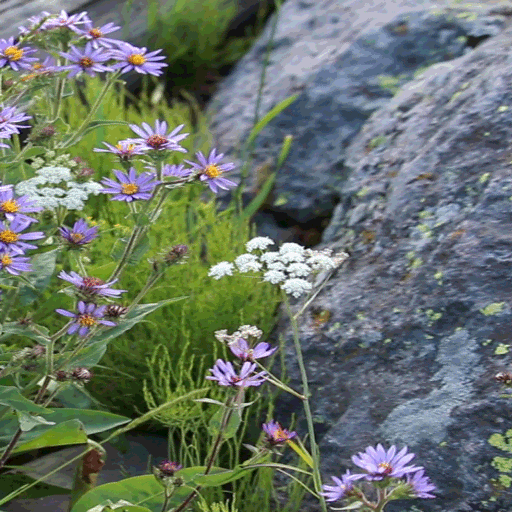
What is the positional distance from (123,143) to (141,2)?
2854mm

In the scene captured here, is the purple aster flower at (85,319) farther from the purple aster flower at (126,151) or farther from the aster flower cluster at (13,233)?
the purple aster flower at (126,151)

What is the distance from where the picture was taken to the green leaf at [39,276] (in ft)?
6.36

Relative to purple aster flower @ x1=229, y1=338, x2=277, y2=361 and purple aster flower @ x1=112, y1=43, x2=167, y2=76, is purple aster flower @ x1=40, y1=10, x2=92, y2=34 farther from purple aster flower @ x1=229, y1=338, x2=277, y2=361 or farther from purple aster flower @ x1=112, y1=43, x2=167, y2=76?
purple aster flower @ x1=229, y1=338, x2=277, y2=361

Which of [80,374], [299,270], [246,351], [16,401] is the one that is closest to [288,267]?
[299,270]

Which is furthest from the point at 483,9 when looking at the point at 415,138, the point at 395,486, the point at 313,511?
the point at 395,486

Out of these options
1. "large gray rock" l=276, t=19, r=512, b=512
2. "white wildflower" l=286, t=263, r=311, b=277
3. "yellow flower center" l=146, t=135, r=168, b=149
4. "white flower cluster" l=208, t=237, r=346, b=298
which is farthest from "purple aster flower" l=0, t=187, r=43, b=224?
"large gray rock" l=276, t=19, r=512, b=512

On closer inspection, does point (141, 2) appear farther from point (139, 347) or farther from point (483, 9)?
point (139, 347)

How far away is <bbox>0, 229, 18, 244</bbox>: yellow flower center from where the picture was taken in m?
1.68

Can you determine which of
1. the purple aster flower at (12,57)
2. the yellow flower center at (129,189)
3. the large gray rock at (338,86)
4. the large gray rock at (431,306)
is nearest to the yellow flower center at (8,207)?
the yellow flower center at (129,189)

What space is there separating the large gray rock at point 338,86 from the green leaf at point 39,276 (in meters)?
1.56

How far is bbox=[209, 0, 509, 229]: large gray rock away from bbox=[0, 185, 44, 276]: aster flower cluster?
1.76 metres

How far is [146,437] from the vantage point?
2449 millimetres

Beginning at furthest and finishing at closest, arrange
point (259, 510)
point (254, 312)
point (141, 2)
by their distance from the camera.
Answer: point (141, 2) → point (254, 312) → point (259, 510)

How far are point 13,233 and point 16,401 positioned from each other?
326 millimetres
